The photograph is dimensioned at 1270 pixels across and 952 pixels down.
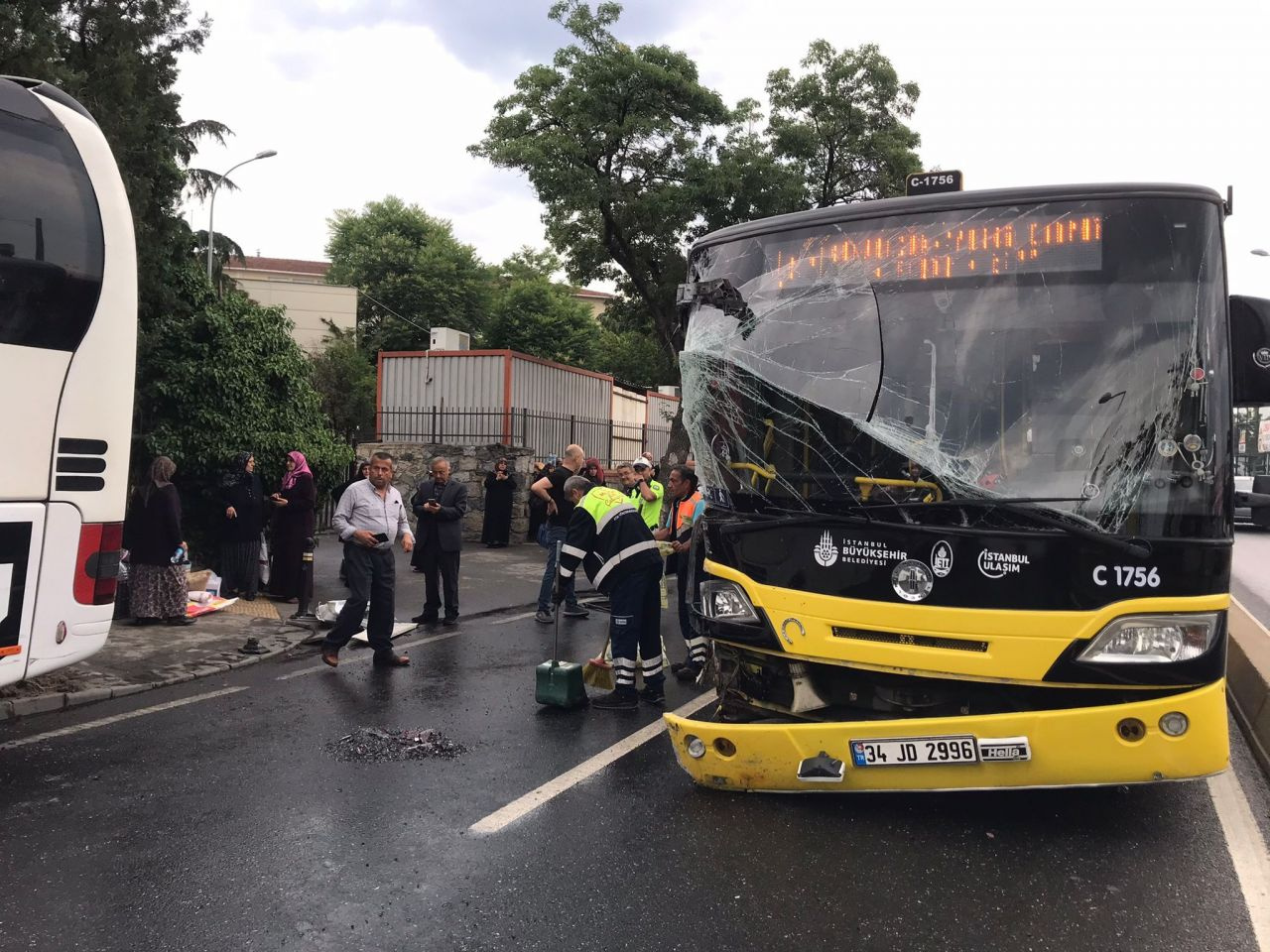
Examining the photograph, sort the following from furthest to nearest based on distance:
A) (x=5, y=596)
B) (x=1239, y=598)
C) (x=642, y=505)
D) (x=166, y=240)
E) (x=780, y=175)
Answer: (x=780, y=175)
(x=1239, y=598)
(x=166, y=240)
(x=642, y=505)
(x=5, y=596)

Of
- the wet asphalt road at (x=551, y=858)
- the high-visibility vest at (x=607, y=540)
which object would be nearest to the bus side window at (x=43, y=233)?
the wet asphalt road at (x=551, y=858)

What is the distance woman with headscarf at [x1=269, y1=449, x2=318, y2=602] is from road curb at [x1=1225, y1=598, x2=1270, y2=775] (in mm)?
8558

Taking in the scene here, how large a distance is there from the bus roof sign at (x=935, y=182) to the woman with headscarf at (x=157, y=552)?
7.06 meters

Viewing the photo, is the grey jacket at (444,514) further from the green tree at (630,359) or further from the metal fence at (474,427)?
the green tree at (630,359)

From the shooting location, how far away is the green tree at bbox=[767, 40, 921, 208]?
23.6m

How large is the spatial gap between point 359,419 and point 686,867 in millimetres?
32301

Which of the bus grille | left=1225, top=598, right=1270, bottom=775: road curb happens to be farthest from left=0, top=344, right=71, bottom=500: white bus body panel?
left=1225, top=598, right=1270, bottom=775: road curb

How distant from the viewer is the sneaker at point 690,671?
292 inches

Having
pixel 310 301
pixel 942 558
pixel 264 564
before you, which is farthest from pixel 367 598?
pixel 310 301

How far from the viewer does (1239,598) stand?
12773 millimetres

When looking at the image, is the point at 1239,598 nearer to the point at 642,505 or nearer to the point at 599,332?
the point at 642,505

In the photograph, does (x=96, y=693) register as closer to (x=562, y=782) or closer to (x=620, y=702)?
(x=620, y=702)

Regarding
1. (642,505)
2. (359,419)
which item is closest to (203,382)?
(642,505)

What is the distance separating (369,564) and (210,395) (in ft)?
14.9
